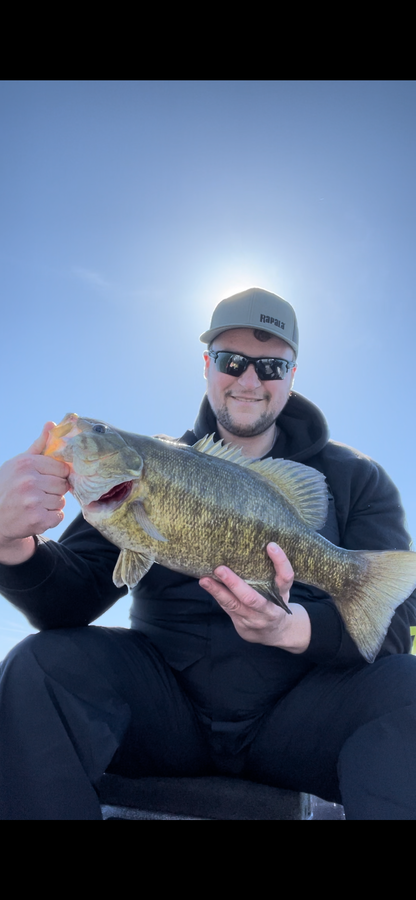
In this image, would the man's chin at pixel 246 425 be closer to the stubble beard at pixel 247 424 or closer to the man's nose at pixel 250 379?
the stubble beard at pixel 247 424

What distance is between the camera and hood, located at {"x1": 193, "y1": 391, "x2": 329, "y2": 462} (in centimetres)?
410

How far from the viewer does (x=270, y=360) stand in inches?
164

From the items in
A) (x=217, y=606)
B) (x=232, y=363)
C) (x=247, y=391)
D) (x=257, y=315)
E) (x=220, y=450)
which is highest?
(x=257, y=315)

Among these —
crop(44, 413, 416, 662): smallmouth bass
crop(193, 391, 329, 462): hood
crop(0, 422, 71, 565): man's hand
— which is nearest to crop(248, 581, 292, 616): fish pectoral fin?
crop(44, 413, 416, 662): smallmouth bass

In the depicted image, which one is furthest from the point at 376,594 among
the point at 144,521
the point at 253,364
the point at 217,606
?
the point at 253,364

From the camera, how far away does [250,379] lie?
4.16m

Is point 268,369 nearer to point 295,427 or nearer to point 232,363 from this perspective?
point 232,363

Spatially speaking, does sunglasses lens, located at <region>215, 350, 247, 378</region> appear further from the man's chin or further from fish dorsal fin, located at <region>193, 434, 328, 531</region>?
fish dorsal fin, located at <region>193, 434, 328, 531</region>

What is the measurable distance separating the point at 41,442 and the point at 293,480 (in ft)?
4.36

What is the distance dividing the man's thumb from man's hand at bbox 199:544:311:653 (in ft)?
3.30

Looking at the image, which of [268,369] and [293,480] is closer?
[293,480]
